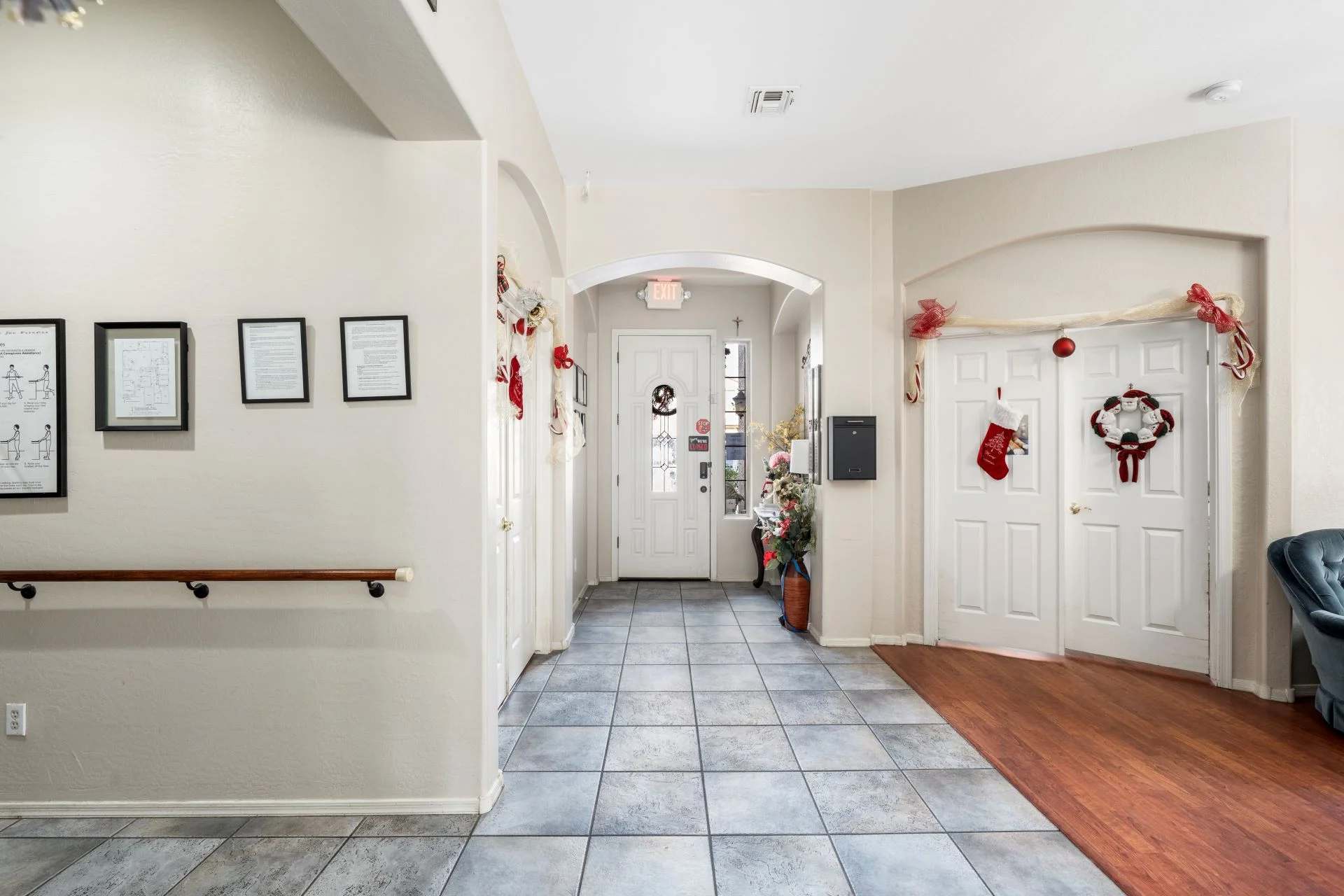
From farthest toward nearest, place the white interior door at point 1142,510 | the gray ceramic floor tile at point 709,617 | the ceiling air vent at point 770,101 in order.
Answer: the gray ceramic floor tile at point 709,617 < the white interior door at point 1142,510 < the ceiling air vent at point 770,101

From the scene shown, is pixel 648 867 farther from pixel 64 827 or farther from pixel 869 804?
pixel 64 827

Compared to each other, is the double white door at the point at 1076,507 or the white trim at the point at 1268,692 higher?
the double white door at the point at 1076,507

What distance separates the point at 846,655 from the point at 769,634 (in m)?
0.59

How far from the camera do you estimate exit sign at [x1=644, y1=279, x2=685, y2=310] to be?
548 centimetres

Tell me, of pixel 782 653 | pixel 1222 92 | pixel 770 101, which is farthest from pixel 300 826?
pixel 1222 92

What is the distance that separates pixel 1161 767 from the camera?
2.50 m

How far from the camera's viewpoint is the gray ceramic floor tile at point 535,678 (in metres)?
3.36

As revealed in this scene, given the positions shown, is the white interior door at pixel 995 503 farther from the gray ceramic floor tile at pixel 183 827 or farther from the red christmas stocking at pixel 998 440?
the gray ceramic floor tile at pixel 183 827

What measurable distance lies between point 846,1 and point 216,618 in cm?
303

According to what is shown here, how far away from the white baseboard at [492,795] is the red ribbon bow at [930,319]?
10.6 feet

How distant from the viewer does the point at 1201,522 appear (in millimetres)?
3449

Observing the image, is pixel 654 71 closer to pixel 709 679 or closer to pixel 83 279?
pixel 83 279

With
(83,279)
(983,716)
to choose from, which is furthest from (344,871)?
(983,716)

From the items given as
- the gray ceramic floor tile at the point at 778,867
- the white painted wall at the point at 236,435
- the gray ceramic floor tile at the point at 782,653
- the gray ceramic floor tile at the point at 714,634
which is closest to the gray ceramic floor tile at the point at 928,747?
the gray ceramic floor tile at the point at 778,867
